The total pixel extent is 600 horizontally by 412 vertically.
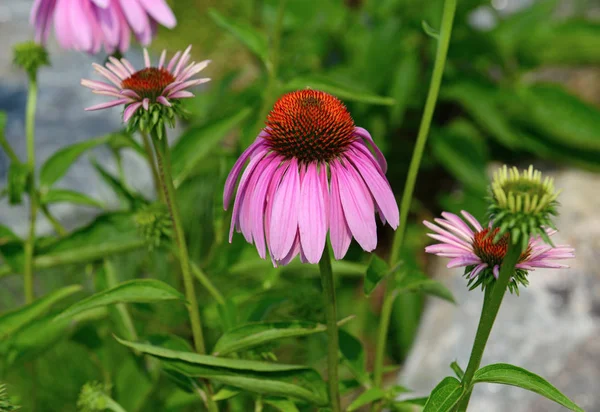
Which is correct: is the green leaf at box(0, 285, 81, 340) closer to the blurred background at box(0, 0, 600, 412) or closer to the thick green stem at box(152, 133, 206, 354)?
the blurred background at box(0, 0, 600, 412)

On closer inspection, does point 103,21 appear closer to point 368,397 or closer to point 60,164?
point 60,164

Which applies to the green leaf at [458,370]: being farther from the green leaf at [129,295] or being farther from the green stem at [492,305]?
the green leaf at [129,295]

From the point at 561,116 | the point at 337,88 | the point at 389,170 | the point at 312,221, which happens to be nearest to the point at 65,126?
the point at 389,170

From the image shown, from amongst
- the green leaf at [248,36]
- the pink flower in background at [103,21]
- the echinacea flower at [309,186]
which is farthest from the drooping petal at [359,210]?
the green leaf at [248,36]

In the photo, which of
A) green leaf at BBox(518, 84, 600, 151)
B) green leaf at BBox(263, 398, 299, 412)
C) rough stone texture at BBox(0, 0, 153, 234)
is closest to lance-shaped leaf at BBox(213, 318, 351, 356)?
green leaf at BBox(263, 398, 299, 412)

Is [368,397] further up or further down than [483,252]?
further down

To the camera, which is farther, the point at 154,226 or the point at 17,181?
the point at 17,181

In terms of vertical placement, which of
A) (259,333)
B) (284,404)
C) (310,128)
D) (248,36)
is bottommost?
(284,404)
